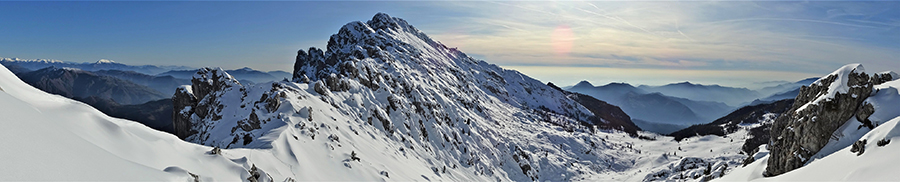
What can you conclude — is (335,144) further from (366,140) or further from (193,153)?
(193,153)

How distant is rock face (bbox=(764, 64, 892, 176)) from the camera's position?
22109 mm

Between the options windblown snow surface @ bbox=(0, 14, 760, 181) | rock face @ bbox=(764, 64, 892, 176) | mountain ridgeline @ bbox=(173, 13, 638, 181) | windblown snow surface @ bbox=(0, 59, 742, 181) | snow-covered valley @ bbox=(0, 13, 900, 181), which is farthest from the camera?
mountain ridgeline @ bbox=(173, 13, 638, 181)

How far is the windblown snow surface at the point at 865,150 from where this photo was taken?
52.5 feet

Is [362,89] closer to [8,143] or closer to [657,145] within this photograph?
[8,143]

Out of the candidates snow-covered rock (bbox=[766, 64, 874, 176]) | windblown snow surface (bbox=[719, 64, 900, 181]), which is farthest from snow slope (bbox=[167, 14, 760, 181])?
windblown snow surface (bbox=[719, 64, 900, 181])

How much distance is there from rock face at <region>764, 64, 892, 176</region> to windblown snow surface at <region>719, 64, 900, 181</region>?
0.57 ft

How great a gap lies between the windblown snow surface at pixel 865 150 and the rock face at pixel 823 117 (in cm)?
17

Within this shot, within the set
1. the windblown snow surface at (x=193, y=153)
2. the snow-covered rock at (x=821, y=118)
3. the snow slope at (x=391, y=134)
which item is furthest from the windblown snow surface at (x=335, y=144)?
the snow-covered rock at (x=821, y=118)

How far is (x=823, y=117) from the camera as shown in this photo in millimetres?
22469

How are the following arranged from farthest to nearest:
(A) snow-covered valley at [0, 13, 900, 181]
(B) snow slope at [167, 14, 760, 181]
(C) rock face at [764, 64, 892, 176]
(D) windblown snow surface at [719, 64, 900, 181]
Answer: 1. (B) snow slope at [167, 14, 760, 181]
2. (C) rock face at [764, 64, 892, 176]
3. (D) windblown snow surface at [719, 64, 900, 181]
4. (A) snow-covered valley at [0, 13, 900, 181]

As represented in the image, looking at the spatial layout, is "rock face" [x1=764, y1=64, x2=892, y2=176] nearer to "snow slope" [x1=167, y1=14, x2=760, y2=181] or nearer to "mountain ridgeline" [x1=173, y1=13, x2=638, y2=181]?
"snow slope" [x1=167, y1=14, x2=760, y2=181]

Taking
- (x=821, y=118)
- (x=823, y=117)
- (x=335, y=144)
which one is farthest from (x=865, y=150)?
(x=335, y=144)

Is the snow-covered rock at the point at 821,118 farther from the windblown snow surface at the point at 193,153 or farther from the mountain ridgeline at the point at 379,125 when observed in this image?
the mountain ridgeline at the point at 379,125

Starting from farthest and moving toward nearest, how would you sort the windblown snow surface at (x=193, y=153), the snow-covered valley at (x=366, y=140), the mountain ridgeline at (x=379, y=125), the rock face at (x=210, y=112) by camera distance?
the mountain ridgeline at (x=379, y=125), the rock face at (x=210, y=112), the snow-covered valley at (x=366, y=140), the windblown snow surface at (x=193, y=153)
